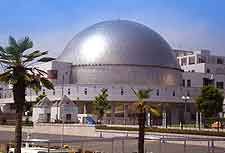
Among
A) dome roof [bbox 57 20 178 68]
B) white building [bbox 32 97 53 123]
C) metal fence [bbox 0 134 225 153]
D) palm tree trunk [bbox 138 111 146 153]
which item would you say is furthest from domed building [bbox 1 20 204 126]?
palm tree trunk [bbox 138 111 146 153]

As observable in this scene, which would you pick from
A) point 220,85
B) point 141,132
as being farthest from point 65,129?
point 220,85

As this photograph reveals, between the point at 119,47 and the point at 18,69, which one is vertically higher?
the point at 119,47

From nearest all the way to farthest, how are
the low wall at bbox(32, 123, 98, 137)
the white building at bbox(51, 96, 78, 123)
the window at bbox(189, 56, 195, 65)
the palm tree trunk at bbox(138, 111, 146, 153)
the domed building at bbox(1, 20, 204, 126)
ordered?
the palm tree trunk at bbox(138, 111, 146, 153) → the low wall at bbox(32, 123, 98, 137) → the white building at bbox(51, 96, 78, 123) → the domed building at bbox(1, 20, 204, 126) → the window at bbox(189, 56, 195, 65)

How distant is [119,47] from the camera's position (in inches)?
3804

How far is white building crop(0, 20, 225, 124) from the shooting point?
3629 inches

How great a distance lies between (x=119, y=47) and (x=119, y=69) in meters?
4.65

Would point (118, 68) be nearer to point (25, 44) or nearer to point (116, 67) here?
point (116, 67)

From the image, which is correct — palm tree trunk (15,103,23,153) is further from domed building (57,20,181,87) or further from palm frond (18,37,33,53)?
domed building (57,20,181,87)

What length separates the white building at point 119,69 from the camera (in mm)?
92188

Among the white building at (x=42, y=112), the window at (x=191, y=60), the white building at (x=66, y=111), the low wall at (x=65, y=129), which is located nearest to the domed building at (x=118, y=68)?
the white building at (x=42, y=112)

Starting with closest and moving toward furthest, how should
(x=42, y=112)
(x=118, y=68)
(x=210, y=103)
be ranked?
1. (x=42, y=112)
2. (x=210, y=103)
3. (x=118, y=68)

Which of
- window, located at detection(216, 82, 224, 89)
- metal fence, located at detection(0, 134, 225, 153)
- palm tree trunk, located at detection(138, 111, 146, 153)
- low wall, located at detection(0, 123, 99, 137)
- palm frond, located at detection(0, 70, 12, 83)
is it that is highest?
window, located at detection(216, 82, 224, 89)

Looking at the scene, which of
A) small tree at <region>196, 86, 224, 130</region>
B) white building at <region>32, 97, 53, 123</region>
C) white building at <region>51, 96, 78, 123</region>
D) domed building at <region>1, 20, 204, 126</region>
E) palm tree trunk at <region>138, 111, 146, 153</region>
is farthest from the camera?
domed building at <region>1, 20, 204, 126</region>

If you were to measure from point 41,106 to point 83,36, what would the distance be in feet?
106
